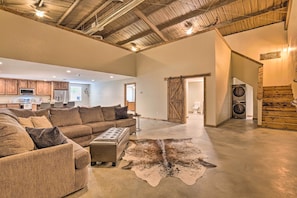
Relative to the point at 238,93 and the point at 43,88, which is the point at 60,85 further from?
the point at 238,93

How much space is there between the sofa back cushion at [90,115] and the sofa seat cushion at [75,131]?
19.9 inches

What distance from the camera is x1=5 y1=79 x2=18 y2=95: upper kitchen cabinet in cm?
833

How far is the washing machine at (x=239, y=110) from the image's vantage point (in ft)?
26.7

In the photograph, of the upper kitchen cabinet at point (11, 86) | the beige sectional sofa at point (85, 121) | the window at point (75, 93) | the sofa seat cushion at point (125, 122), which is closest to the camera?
the beige sectional sofa at point (85, 121)

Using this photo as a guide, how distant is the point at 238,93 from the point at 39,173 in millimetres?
9041

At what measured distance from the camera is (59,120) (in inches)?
147

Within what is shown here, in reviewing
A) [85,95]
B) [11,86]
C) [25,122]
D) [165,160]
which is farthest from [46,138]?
[85,95]

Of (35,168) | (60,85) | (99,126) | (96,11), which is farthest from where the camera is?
(60,85)

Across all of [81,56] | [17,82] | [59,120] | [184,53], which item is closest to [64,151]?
[59,120]

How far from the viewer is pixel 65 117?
3869 mm

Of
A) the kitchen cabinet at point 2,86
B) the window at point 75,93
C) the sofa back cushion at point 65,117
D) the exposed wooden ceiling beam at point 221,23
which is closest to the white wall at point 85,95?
the window at point 75,93

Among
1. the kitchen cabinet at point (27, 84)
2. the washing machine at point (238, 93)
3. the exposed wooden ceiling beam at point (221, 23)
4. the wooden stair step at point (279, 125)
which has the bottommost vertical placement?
the wooden stair step at point (279, 125)

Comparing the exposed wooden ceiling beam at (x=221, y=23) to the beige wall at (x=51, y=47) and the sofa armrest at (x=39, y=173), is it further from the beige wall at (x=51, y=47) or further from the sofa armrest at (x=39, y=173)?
the sofa armrest at (x=39, y=173)

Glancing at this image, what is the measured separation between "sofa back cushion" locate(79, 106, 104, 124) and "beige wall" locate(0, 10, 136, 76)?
2643 millimetres
